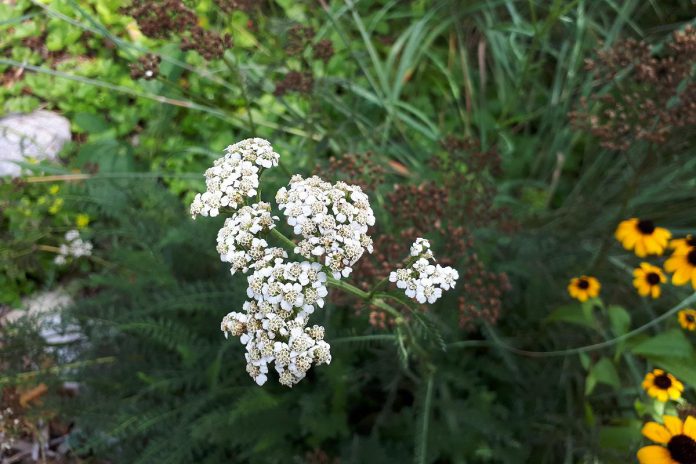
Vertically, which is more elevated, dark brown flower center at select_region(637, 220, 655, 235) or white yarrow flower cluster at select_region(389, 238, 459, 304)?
white yarrow flower cluster at select_region(389, 238, 459, 304)

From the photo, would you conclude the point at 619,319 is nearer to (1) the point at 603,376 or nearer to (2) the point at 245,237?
(1) the point at 603,376

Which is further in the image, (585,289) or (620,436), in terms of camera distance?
(585,289)

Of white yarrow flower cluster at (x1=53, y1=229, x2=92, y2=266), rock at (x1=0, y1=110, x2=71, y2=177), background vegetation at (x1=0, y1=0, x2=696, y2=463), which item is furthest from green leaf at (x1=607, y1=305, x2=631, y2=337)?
rock at (x1=0, y1=110, x2=71, y2=177)

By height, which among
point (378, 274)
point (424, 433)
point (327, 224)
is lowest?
point (424, 433)

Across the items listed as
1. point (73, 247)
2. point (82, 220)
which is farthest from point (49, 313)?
point (82, 220)

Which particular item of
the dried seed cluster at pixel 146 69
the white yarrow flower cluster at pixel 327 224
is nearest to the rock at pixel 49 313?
the dried seed cluster at pixel 146 69

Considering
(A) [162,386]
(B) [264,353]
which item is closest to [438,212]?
(B) [264,353]

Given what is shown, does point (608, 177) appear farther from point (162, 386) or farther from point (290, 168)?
point (162, 386)

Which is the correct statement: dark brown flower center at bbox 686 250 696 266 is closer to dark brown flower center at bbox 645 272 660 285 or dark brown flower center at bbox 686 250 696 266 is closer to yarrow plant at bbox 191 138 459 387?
dark brown flower center at bbox 645 272 660 285
